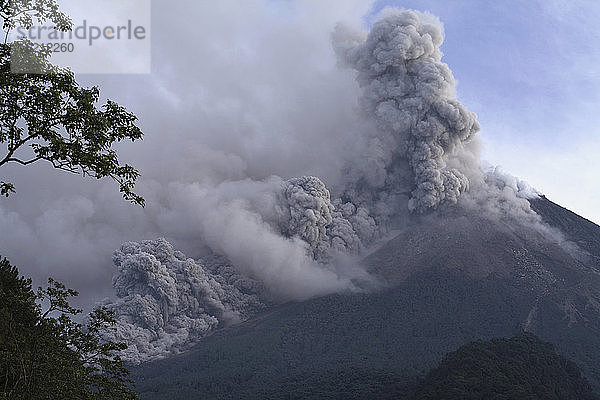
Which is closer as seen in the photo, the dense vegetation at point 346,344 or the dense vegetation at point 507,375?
the dense vegetation at point 507,375

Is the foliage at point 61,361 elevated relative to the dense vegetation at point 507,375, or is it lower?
elevated

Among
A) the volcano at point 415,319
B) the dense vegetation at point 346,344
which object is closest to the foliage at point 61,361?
the volcano at point 415,319

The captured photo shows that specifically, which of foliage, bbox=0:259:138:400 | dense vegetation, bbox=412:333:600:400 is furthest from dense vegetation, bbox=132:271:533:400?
foliage, bbox=0:259:138:400

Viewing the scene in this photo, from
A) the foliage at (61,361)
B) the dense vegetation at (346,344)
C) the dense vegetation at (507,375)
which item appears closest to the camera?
the foliage at (61,361)

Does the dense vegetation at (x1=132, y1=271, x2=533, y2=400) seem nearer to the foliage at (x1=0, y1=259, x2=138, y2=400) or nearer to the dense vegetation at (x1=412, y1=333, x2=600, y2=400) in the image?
the dense vegetation at (x1=412, y1=333, x2=600, y2=400)

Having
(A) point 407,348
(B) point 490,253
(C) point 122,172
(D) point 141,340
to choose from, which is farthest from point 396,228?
(C) point 122,172

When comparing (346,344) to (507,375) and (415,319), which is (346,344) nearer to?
(415,319)

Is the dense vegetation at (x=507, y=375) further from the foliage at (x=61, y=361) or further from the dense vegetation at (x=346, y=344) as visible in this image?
the foliage at (x=61, y=361)
